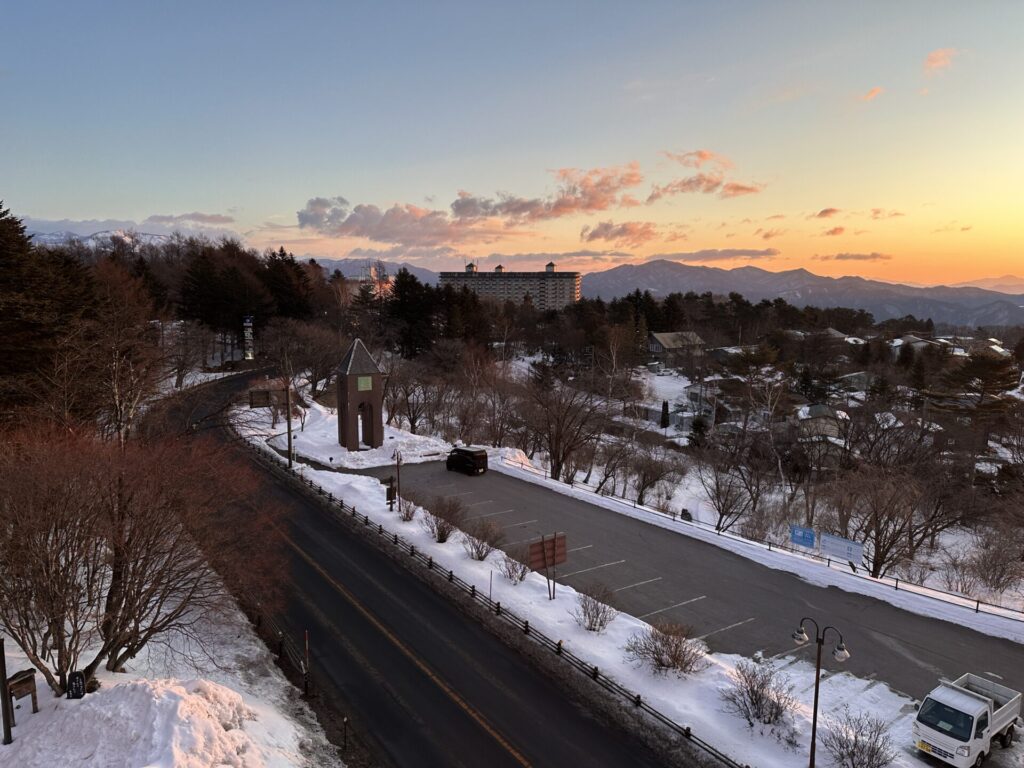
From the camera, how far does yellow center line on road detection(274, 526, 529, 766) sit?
13.0 m

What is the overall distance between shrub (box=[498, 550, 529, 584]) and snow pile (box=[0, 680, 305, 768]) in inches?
365

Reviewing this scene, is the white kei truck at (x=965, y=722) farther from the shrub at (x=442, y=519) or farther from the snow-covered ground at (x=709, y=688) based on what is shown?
the shrub at (x=442, y=519)

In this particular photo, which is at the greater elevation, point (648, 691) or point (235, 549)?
point (235, 549)

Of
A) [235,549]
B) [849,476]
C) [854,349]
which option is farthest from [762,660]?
[854,349]

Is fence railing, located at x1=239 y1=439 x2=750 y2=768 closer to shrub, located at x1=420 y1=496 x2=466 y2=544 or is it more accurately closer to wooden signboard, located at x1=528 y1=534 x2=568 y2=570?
shrub, located at x1=420 y1=496 x2=466 y2=544

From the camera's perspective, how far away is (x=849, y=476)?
35.5 metres

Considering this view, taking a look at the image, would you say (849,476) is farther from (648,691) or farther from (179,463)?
(179,463)

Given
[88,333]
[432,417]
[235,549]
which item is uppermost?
[88,333]

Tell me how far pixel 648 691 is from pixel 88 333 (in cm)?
2894

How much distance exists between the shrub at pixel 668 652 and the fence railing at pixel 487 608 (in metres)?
1.13

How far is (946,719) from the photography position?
39.3ft

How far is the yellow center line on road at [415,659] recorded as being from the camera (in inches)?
513

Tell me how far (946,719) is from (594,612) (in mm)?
8382

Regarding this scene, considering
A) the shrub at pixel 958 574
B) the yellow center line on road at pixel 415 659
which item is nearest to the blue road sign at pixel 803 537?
the shrub at pixel 958 574
